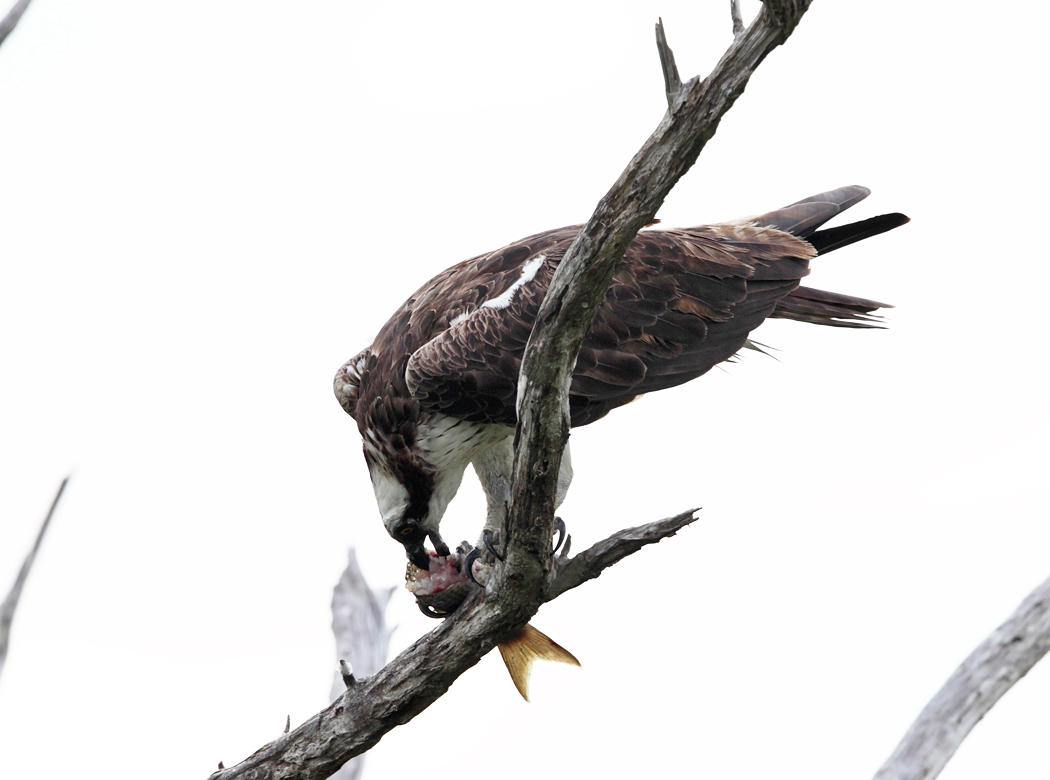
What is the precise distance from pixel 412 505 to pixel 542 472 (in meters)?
1.78

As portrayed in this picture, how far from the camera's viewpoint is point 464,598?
3928 mm

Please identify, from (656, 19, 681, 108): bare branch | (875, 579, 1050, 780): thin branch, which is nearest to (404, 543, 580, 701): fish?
(875, 579, 1050, 780): thin branch

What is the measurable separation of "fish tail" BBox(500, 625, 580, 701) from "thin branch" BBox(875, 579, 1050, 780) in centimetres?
114

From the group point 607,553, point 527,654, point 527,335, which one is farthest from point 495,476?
point 607,553

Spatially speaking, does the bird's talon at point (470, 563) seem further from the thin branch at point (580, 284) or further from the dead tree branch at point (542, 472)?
the thin branch at point (580, 284)

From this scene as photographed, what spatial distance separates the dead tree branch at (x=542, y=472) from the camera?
9.00 feet

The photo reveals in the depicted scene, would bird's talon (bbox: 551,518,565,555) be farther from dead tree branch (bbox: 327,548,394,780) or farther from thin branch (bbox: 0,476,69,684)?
dead tree branch (bbox: 327,548,394,780)

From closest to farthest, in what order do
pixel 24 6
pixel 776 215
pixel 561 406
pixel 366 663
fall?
pixel 561 406, pixel 24 6, pixel 776 215, pixel 366 663

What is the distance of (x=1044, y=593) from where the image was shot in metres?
3.41

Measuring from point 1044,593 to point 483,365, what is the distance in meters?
2.05

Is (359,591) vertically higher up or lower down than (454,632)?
higher up

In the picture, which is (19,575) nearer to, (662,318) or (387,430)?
(387,430)

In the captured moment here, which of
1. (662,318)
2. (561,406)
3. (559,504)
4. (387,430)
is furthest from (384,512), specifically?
(561,406)

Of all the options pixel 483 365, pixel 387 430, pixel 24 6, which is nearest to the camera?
pixel 24 6
